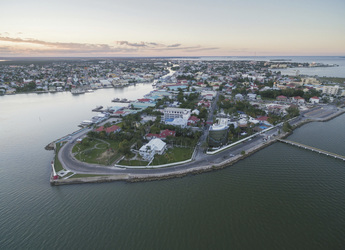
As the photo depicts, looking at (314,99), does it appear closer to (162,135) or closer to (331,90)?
(331,90)

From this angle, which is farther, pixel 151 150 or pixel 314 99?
pixel 314 99

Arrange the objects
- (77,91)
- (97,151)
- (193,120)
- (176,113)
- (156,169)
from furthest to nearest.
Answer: (77,91) → (176,113) → (193,120) → (97,151) → (156,169)

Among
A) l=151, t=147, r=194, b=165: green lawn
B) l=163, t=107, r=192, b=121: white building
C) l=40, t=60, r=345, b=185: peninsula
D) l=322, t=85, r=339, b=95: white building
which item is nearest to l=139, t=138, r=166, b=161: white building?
l=40, t=60, r=345, b=185: peninsula

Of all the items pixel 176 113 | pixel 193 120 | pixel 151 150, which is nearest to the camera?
pixel 151 150

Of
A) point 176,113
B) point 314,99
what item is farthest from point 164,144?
point 314,99

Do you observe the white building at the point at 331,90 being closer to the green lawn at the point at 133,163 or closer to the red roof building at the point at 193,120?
the red roof building at the point at 193,120

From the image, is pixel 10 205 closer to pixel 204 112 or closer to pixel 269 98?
pixel 204 112

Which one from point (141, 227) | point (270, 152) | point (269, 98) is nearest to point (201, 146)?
point (270, 152)

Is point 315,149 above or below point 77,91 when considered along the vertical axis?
below
